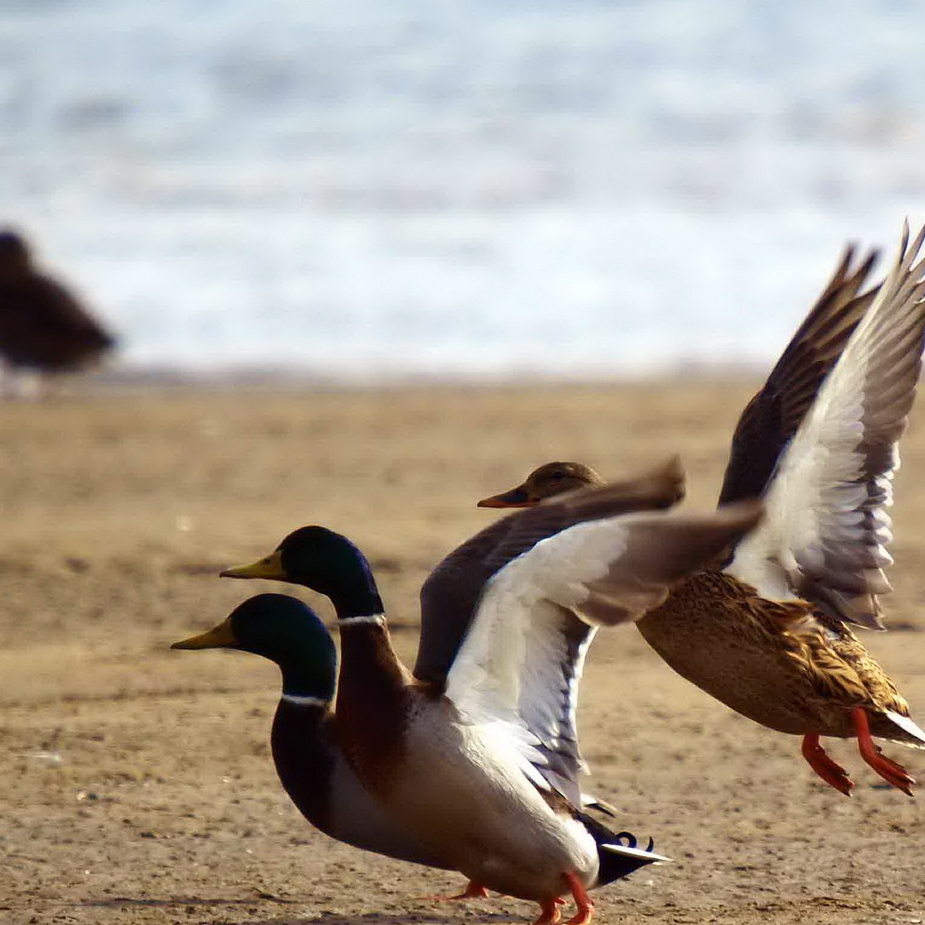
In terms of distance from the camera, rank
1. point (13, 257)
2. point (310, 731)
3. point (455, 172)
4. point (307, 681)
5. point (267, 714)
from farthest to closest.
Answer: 1. point (455, 172)
2. point (13, 257)
3. point (267, 714)
4. point (307, 681)
5. point (310, 731)

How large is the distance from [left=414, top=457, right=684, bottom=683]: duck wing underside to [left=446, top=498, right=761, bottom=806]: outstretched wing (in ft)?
0.31

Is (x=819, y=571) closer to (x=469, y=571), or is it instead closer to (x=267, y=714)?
(x=469, y=571)

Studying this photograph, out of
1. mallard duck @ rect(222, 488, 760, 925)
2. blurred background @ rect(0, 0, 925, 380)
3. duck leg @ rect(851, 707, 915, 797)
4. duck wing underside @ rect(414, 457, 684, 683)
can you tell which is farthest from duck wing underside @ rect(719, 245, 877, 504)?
blurred background @ rect(0, 0, 925, 380)

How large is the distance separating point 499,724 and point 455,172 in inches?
770

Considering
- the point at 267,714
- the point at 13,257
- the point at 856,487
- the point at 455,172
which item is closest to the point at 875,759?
the point at 856,487

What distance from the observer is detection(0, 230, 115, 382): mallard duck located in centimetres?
1464

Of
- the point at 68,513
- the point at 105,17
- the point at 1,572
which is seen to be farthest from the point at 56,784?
the point at 105,17

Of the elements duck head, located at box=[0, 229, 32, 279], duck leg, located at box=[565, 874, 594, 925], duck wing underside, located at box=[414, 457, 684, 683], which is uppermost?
duck wing underside, located at box=[414, 457, 684, 683]

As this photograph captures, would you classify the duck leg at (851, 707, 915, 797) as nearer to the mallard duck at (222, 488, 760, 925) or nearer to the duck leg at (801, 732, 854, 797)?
the duck leg at (801, 732, 854, 797)

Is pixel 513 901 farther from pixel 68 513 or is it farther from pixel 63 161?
pixel 63 161

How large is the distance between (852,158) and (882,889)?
20237mm

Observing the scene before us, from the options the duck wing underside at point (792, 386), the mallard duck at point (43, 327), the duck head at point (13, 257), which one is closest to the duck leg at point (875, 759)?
the duck wing underside at point (792, 386)

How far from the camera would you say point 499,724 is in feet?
15.0

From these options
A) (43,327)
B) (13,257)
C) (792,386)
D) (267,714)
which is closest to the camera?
(792,386)
